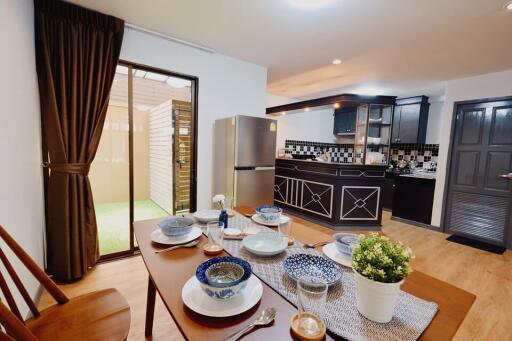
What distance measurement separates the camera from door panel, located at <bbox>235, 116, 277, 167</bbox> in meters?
2.64

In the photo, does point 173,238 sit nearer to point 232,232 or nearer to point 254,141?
point 232,232

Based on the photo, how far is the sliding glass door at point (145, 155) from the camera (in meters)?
2.72

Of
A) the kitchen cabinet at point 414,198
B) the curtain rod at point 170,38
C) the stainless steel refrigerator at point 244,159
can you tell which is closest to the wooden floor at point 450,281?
the kitchen cabinet at point 414,198

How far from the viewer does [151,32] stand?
7.68 feet

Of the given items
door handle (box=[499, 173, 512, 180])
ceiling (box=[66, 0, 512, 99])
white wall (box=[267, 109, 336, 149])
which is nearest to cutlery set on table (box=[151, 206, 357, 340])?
ceiling (box=[66, 0, 512, 99])

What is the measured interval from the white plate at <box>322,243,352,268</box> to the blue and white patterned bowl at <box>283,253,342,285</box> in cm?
5

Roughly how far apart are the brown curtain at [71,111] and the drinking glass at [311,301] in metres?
2.14

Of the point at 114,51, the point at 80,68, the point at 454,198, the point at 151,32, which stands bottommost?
the point at 454,198

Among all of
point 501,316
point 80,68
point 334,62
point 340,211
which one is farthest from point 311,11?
point 501,316

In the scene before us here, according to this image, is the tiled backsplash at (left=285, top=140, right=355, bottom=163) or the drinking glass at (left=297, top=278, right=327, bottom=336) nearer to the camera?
the drinking glass at (left=297, top=278, right=327, bottom=336)

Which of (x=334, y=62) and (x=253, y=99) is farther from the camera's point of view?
(x=253, y=99)

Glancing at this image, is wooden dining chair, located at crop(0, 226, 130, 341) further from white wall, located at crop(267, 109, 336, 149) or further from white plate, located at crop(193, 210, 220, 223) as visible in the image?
white wall, located at crop(267, 109, 336, 149)

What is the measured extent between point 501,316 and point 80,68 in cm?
399

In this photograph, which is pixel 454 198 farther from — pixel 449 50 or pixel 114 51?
pixel 114 51
